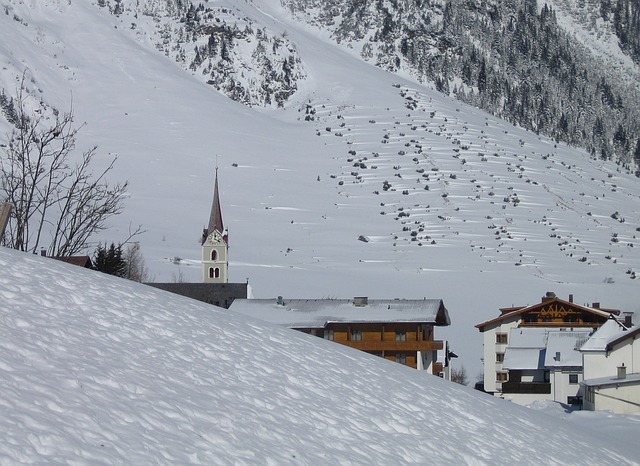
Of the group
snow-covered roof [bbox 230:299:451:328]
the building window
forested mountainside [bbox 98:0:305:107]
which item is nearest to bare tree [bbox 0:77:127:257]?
the building window

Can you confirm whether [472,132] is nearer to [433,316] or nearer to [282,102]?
[282,102]

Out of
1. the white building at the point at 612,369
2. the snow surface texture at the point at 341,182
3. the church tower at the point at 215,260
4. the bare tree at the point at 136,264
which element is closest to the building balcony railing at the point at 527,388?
the white building at the point at 612,369

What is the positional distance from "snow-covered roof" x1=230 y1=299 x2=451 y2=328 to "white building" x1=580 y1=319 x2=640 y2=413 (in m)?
8.57

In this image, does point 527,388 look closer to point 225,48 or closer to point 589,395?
point 589,395

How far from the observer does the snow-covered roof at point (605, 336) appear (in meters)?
43.3

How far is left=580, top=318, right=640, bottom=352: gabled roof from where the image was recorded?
42.1 m

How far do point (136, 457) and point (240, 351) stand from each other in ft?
9.92

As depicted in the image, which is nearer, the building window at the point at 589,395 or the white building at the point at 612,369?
the white building at the point at 612,369

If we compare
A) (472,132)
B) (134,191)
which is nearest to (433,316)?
(134,191)

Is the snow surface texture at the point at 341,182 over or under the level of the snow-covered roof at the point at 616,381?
over

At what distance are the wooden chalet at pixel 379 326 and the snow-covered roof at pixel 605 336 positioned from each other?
805 centimetres

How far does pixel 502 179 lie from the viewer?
128 meters

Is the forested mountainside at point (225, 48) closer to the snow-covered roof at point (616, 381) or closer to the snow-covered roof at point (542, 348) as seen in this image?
the snow-covered roof at point (542, 348)

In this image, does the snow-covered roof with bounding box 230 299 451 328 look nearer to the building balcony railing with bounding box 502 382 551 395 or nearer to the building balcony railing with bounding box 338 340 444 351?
the building balcony railing with bounding box 338 340 444 351
